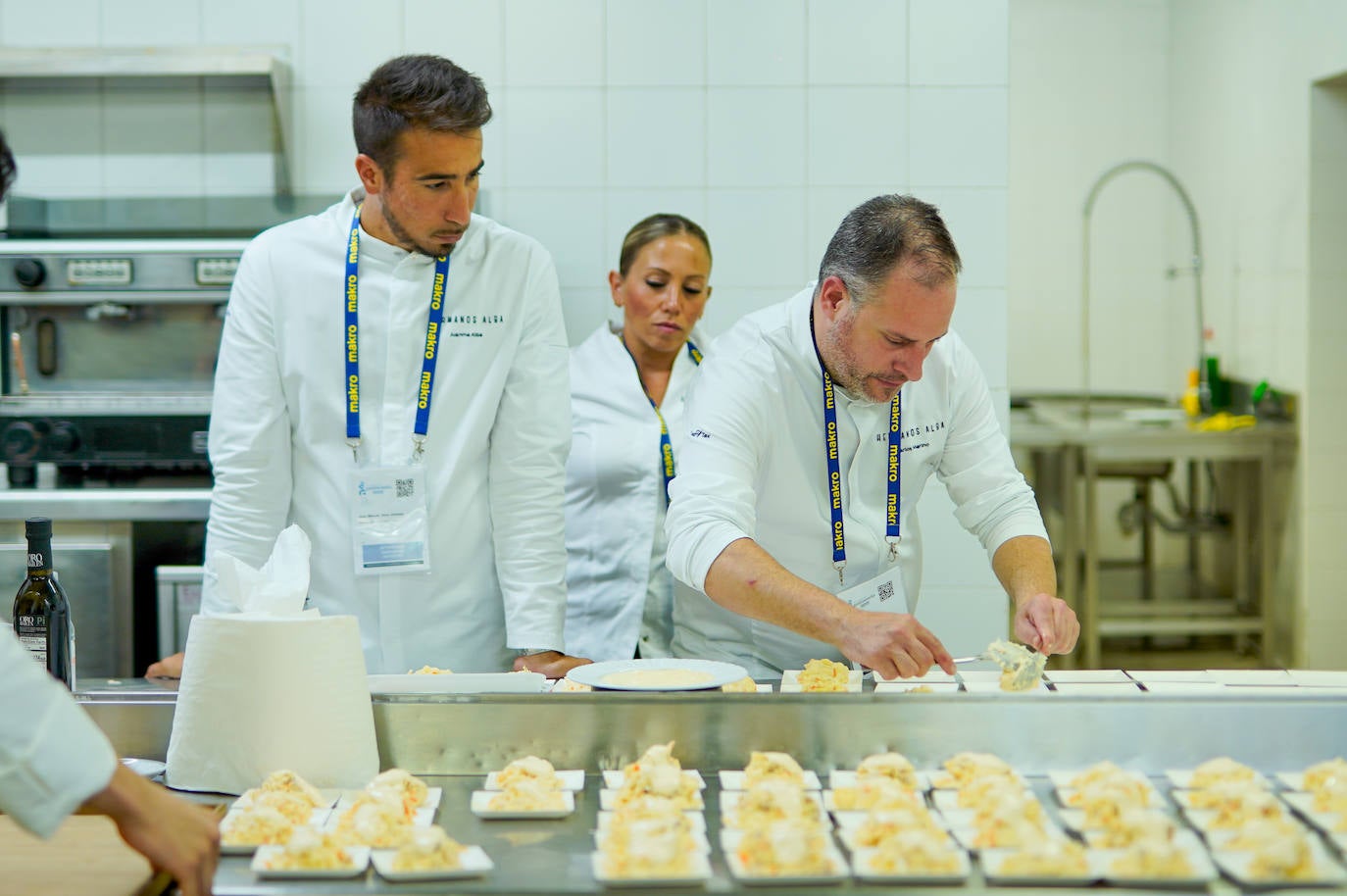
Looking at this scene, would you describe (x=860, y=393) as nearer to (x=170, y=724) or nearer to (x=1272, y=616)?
(x=170, y=724)

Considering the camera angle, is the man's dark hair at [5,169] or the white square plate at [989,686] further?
the white square plate at [989,686]

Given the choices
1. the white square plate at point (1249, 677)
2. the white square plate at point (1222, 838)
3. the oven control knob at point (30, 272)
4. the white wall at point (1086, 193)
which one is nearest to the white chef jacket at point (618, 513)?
the white square plate at point (1249, 677)

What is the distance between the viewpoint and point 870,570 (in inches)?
94.1

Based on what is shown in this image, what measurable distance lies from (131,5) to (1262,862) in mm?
3479

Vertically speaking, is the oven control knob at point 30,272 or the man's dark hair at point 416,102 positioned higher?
the man's dark hair at point 416,102

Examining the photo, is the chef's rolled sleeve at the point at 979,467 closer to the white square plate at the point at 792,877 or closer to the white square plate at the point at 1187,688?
the white square plate at the point at 1187,688

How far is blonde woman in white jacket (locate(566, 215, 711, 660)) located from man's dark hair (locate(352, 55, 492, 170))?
80 centimetres

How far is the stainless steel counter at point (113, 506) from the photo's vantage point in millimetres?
3309

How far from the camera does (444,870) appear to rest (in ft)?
4.42

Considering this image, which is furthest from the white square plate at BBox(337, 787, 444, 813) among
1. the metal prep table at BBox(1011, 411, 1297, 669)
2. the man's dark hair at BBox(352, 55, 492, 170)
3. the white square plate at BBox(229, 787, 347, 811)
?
the metal prep table at BBox(1011, 411, 1297, 669)

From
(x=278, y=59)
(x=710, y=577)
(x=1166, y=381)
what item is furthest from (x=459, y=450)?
(x=1166, y=381)

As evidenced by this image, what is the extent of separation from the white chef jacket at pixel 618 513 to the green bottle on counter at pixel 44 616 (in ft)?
3.85

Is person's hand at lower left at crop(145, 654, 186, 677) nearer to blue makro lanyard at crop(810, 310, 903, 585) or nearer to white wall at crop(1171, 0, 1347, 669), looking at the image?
blue makro lanyard at crop(810, 310, 903, 585)

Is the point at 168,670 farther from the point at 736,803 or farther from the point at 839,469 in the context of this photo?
the point at 839,469
